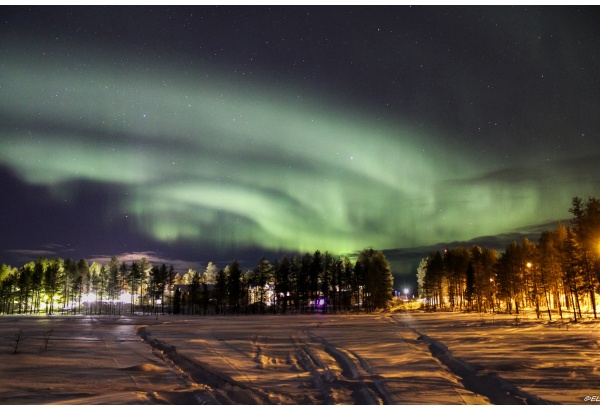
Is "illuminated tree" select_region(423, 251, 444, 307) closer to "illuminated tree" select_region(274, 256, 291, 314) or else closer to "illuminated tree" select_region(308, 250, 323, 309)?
"illuminated tree" select_region(308, 250, 323, 309)

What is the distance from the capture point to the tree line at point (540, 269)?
1970 inches

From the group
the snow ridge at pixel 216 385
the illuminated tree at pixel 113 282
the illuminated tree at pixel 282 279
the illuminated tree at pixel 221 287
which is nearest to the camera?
the snow ridge at pixel 216 385

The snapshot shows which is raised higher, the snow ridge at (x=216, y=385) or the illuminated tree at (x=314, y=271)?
the illuminated tree at (x=314, y=271)

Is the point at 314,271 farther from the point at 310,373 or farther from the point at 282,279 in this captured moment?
the point at 310,373

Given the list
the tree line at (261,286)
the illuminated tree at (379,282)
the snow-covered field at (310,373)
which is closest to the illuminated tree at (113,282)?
the tree line at (261,286)

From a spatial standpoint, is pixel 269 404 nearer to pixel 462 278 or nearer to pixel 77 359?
pixel 77 359

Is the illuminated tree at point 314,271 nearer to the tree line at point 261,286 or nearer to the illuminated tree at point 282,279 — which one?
the tree line at point 261,286

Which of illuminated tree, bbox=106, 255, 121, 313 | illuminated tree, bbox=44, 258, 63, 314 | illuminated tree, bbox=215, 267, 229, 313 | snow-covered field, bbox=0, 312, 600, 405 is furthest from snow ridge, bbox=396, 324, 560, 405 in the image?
illuminated tree, bbox=106, 255, 121, 313

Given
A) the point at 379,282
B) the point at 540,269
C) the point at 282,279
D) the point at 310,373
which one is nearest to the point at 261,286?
the point at 282,279

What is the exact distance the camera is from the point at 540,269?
202ft

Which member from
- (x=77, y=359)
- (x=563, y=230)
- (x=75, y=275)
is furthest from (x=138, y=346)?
(x=75, y=275)

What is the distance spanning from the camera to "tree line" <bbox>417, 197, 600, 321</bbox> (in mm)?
50031

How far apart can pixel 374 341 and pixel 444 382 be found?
13.1m

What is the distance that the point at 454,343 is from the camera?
25453 mm
